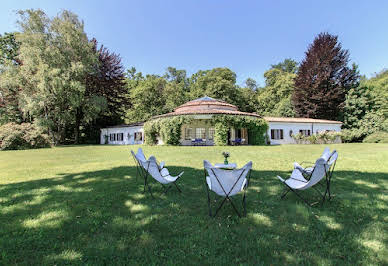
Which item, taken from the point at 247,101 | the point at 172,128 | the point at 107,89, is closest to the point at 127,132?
the point at 107,89

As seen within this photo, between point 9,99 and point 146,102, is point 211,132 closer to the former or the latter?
point 146,102

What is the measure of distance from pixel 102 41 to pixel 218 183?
3656 centimetres

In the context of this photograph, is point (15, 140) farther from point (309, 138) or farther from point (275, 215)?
point (309, 138)

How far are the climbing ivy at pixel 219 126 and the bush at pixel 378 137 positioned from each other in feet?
Result: 44.0

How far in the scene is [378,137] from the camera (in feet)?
70.6

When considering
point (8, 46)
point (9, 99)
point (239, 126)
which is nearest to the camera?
point (239, 126)

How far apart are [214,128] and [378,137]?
1920cm

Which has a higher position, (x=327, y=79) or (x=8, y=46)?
(x=8, y=46)

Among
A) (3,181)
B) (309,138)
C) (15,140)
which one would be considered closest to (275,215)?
(3,181)

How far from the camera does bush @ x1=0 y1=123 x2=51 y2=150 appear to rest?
17811 mm

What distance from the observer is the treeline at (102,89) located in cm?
2164

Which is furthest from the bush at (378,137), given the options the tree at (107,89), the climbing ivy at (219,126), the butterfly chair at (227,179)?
the tree at (107,89)

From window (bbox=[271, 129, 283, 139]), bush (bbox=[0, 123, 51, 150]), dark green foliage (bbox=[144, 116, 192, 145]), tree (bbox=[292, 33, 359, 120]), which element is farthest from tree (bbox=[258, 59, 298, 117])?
bush (bbox=[0, 123, 51, 150])

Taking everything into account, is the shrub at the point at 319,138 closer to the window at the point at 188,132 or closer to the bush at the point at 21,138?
the window at the point at 188,132
